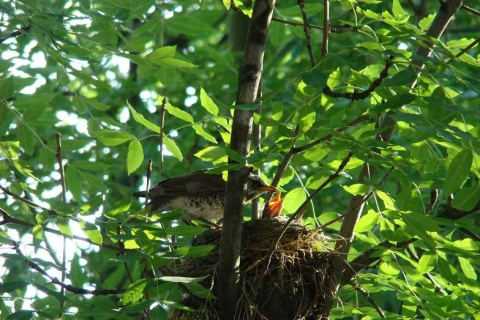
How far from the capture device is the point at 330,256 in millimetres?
4945

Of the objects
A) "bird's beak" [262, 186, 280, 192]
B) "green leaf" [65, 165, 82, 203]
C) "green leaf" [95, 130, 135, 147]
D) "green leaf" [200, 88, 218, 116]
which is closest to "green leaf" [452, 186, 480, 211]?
"green leaf" [200, 88, 218, 116]

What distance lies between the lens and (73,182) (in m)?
4.92

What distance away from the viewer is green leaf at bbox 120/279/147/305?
398cm

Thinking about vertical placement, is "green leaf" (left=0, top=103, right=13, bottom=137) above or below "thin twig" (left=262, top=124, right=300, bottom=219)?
above

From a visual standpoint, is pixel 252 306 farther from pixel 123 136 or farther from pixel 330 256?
pixel 123 136

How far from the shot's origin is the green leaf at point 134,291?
13.1 feet

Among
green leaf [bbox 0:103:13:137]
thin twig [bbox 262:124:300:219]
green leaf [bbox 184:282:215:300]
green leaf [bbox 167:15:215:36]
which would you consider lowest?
green leaf [bbox 184:282:215:300]

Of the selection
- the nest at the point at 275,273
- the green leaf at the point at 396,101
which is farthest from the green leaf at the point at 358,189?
the green leaf at the point at 396,101

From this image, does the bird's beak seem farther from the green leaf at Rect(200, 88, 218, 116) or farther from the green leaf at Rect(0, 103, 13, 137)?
the green leaf at Rect(0, 103, 13, 137)

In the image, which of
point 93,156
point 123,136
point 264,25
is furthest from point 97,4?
point 93,156

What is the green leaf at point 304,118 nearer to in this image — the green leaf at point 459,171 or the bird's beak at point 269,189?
the green leaf at point 459,171

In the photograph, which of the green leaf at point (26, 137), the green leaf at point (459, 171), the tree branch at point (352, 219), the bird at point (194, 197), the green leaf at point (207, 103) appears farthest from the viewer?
the bird at point (194, 197)

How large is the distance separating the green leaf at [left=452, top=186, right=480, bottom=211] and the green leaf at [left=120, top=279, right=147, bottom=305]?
61.4 inches

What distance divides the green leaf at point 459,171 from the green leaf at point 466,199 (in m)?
0.14
